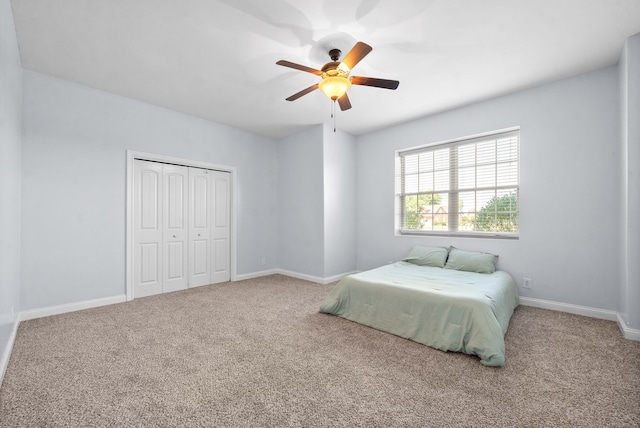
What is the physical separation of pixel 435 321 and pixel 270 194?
13.1ft

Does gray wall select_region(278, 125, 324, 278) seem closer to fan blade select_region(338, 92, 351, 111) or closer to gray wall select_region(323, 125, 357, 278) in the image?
gray wall select_region(323, 125, 357, 278)

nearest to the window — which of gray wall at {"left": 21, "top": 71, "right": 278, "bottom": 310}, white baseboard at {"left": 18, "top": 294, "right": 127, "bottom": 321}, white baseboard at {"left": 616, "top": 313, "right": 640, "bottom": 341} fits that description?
white baseboard at {"left": 616, "top": 313, "right": 640, "bottom": 341}

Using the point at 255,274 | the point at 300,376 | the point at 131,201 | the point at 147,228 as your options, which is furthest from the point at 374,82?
the point at 255,274

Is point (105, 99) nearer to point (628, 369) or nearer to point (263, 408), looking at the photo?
point (263, 408)

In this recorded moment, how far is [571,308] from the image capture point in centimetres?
333

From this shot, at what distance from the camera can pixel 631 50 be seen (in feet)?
8.71

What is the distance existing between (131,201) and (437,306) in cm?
403

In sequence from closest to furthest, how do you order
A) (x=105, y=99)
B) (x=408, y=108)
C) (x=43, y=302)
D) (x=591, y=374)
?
1. (x=591, y=374)
2. (x=43, y=302)
3. (x=105, y=99)
4. (x=408, y=108)

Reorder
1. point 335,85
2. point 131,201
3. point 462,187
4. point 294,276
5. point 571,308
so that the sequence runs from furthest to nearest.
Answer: point 294,276
point 462,187
point 131,201
point 571,308
point 335,85

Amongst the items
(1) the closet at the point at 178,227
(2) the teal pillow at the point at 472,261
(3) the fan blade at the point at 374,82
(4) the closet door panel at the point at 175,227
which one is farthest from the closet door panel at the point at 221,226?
(2) the teal pillow at the point at 472,261

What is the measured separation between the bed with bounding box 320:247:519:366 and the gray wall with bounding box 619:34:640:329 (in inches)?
37.7

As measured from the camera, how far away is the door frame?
3.89 m

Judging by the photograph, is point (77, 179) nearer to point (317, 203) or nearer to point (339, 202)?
point (317, 203)

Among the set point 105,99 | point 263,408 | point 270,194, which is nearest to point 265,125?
point 270,194
